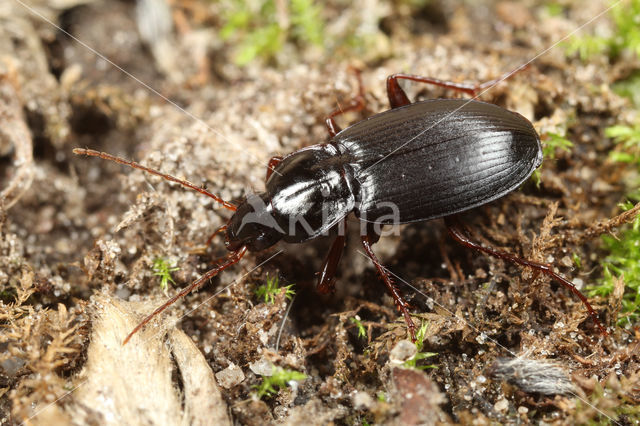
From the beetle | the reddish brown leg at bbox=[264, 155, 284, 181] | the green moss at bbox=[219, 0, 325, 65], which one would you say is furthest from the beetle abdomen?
the green moss at bbox=[219, 0, 325, 65]

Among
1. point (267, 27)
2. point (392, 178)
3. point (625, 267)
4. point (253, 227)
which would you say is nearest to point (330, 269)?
point (253, 227)

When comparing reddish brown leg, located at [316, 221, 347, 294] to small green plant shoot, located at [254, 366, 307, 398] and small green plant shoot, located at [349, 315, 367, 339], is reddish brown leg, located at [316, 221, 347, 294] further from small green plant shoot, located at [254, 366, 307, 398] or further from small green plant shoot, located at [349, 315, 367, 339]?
small green plant shoot, located at [254, 366, 307, 398]

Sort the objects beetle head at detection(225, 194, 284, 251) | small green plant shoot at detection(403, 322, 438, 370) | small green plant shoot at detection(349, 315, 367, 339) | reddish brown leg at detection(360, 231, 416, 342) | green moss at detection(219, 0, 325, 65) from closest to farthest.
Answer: small green plant shoot at detection(403, 322, 438, 370) → reddish brown leg at detection(360, 231, 416, 342) → small green plant shoot at detection(349, 315, 367, 339) → beetle head at detection(225, 194, 284, 251) → green moss at detection(219, 0, 325, 65)

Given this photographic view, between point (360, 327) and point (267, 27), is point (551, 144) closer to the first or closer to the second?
point (360, 327)

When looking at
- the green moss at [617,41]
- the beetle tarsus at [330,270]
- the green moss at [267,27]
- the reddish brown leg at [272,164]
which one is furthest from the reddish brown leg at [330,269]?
the green moss at [617,41]

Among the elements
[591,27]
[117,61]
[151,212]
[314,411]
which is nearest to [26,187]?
[151,212]

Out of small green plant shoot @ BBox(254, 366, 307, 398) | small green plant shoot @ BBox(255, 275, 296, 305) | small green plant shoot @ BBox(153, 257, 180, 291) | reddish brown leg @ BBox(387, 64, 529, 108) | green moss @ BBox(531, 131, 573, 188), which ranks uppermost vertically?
reddish brown leg @ BBox(387, 64, 529, 108)
